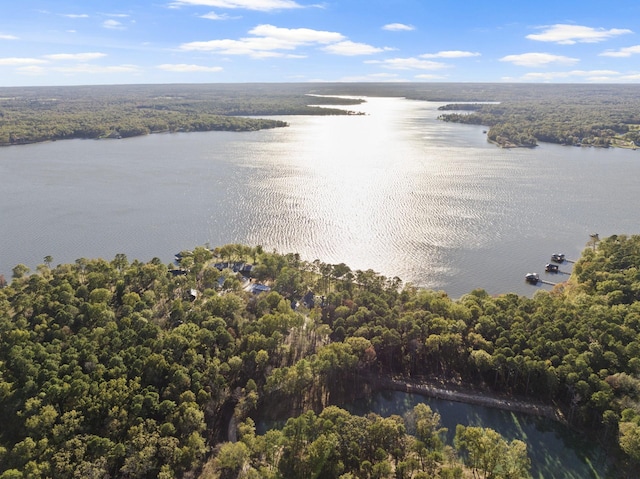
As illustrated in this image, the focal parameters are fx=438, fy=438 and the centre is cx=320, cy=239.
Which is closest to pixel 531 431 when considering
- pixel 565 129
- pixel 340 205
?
pixel 340 205

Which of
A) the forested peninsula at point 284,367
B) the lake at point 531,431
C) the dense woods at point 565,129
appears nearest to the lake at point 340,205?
the forested peninsula at point 284,367

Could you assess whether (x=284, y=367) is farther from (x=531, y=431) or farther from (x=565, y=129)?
(x=565, y=129)

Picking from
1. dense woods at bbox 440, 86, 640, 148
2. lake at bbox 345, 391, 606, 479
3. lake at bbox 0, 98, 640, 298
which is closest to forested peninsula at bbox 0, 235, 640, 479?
lake at bbox 345, 391, 606, 479

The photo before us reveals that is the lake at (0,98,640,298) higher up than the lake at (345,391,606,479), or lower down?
higher up

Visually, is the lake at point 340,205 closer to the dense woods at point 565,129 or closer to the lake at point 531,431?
the dense woods at point 565,129

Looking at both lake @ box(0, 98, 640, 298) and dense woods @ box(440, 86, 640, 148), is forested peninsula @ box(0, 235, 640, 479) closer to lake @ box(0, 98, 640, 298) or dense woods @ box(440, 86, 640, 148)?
lake @ box(0, 98, 640, 298)

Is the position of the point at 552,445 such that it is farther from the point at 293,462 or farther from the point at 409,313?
the point at 293,462

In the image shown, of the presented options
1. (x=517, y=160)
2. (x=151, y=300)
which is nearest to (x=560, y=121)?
(x=517, y=160)
